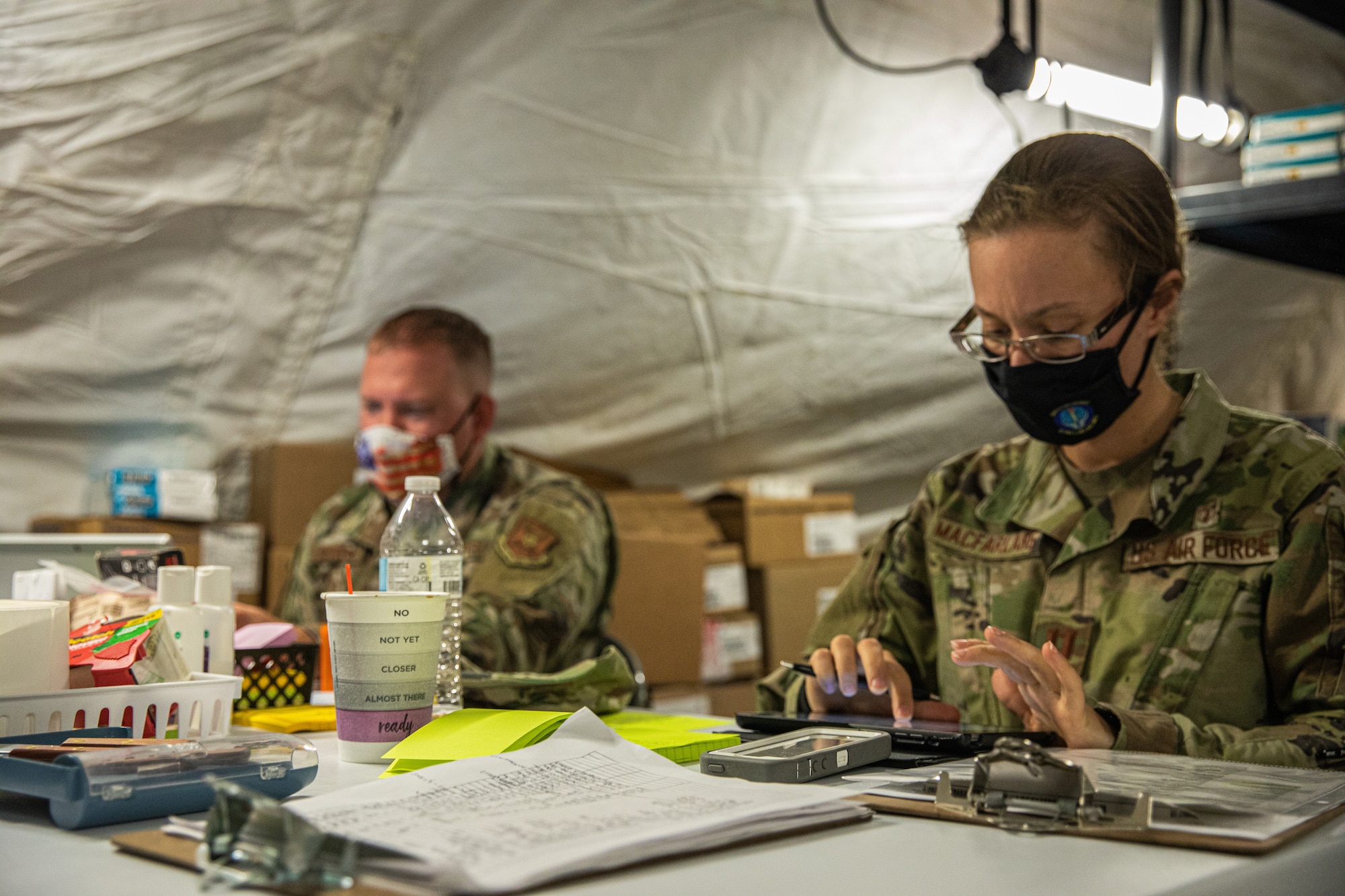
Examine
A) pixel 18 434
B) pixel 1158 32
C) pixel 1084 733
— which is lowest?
pixel 1084 733

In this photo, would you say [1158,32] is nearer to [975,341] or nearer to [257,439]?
[975,341]

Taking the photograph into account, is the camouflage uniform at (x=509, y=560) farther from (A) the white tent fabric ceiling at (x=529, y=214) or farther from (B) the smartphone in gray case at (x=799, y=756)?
(B) the smartphone in gray case at (x=799, y=756)

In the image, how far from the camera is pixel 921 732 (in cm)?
111

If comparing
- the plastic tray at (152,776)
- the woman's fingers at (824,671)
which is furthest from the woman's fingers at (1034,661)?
the plastic tray at (152,776)

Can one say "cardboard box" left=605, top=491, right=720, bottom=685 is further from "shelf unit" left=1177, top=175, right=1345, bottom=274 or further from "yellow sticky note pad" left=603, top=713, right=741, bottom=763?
"yellow sticky note pad" left=603, top=713, right=741, bottom=763

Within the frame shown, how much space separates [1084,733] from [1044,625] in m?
0.40

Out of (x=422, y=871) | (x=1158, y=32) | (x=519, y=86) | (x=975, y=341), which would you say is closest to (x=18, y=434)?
(x=519, y=86)

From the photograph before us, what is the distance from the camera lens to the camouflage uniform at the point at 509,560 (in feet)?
6.97

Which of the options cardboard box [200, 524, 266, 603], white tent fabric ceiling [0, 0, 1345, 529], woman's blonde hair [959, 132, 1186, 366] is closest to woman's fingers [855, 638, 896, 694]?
woman's blonde hair [959, 132, 1186, 366]

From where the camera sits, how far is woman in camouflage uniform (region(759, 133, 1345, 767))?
135cm

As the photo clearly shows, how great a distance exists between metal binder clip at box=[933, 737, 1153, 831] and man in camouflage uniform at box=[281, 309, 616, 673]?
1279 mm

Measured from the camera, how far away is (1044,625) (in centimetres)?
153

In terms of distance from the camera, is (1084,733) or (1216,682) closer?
(1084,733)

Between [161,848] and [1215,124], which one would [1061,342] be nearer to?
[161,848]
